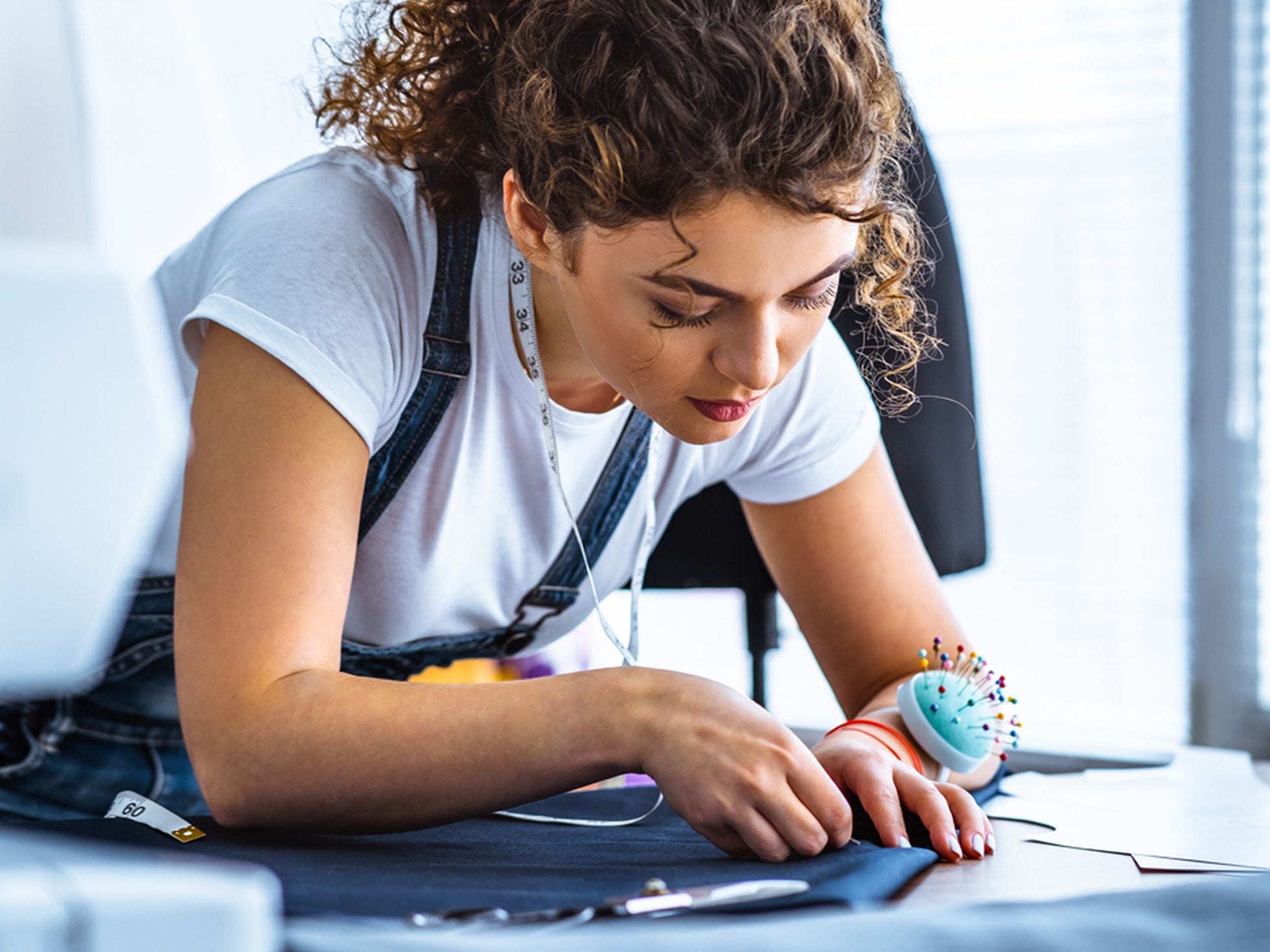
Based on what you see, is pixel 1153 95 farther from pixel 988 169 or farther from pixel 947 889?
pixel 947 889

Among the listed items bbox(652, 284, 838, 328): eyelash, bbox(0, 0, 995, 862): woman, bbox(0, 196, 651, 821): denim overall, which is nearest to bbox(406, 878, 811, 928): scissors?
bbox(0, 0, 995, 862): woman

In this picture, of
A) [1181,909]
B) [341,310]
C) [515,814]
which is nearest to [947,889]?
→ [1181,909]

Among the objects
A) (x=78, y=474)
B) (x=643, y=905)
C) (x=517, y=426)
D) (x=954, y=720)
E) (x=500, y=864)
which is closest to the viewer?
(x=78, y=474)

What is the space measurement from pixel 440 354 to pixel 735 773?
0.37m

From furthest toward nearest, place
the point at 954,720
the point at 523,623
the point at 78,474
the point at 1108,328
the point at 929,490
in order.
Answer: the point at 1108,328 < the point at 929,490 < the point at 523,623 < the point at 954,720 < the point at 78,474

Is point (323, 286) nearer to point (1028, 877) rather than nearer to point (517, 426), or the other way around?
point (517, 426)

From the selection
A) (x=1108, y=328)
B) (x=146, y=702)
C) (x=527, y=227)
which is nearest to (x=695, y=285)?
(x=527, y=227)

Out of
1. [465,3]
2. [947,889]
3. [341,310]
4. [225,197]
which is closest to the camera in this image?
[947,889]

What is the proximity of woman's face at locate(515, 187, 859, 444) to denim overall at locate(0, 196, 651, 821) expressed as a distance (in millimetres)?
179

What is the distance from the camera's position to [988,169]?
197 cm

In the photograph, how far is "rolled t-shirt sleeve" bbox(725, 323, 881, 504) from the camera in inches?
38.4

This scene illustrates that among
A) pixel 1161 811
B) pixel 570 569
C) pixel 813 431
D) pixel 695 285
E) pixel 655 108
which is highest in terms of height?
pixel 655 108

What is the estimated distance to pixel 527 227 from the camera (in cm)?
79

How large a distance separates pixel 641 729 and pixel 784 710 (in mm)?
1628
